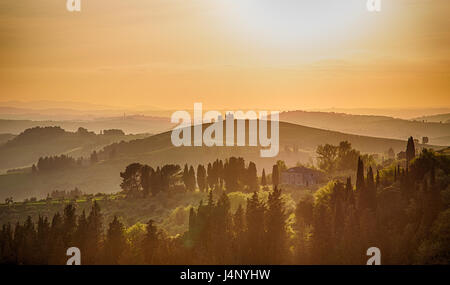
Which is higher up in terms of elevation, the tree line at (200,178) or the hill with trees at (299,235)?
the tree line at (200,178)

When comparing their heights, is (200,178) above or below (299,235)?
above

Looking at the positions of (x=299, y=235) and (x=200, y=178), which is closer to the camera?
(x=299, y=235)

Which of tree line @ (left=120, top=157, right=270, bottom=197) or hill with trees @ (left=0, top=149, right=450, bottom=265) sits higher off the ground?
tree line @ (left=120, top=157, right=270, bottom=197)

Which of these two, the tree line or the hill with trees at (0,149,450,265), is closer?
the hill with trees at (0,149,450,265)

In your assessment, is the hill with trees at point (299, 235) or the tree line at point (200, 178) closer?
the hill with trees at point (299, 235)

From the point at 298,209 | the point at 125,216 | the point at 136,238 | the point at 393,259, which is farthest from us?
the point at 125,216

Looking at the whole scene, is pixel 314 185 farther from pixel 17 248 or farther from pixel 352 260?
pixel 17 248

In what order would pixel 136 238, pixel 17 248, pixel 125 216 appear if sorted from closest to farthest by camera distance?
pixel 17 248 < pixel 136 238 < pixel 125 216

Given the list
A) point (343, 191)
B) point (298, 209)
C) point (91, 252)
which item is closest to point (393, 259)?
point (343, 191)

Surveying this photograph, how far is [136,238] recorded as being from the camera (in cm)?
7456
